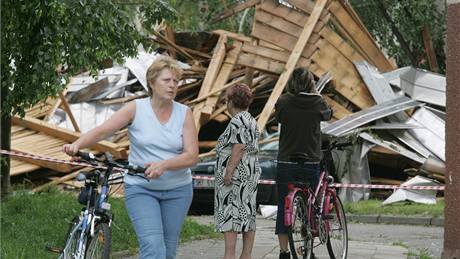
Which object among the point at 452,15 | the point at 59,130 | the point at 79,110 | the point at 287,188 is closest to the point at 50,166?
the point at 59,130

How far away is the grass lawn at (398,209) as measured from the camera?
1540cm

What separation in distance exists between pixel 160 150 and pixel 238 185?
2159 mm

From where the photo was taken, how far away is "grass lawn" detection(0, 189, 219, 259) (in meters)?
9.22

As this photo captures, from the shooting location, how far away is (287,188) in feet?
29.0

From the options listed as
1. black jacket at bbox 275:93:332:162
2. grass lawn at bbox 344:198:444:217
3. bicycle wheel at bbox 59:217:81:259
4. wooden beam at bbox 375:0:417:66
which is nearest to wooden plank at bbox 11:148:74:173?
grass lawn at bbox 344:198:444:217

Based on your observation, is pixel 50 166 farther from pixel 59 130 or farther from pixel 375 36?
pixel 375 36

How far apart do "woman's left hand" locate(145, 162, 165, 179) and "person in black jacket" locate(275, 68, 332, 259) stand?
296 centimetres

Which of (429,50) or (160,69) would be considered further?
(429,50)

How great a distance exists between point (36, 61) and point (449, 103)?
189 inches

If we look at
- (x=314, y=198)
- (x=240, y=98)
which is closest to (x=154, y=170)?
(x=240, y=98)

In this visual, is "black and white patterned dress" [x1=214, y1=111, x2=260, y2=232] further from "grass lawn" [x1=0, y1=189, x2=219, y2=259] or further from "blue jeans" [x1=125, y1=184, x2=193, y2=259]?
"blue jeans" [x1=125, y1=184, x2=193, y2=259]

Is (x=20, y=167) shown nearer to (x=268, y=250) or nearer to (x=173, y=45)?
(x=173, y=45)

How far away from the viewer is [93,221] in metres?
6.00

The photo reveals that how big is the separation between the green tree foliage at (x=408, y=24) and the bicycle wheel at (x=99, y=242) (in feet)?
53.8
